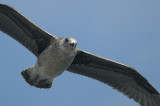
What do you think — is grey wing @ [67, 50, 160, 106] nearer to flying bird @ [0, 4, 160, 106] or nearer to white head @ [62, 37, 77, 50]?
flying bird @ [0, 4, 160, 106]

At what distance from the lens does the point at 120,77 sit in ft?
36.8

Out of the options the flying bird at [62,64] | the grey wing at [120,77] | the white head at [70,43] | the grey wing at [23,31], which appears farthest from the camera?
the grey wing at [120,77]

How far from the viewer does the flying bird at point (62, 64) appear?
984 centimetres

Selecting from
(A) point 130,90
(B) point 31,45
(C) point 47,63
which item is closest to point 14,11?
(B) point 31,45

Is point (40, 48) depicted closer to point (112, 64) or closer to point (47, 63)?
point (47, 63)

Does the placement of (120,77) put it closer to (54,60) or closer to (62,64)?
(62,64)

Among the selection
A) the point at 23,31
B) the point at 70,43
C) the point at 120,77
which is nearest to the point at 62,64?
the point at 70,43

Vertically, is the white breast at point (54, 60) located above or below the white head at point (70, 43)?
below

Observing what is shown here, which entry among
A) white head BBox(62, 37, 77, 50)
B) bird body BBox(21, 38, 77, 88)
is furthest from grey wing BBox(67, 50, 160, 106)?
white head BBox(62, 37, 77, 50)

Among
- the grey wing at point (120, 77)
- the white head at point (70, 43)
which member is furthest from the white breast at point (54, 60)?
the grey wing at point (120, 77)

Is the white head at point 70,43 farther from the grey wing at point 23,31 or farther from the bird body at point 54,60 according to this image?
the grey wing at point 23,31

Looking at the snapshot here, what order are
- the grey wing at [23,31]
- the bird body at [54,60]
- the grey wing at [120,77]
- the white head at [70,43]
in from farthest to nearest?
the grey wing at [120,77] < the grey wing at [23,31] < the bird body at [54,60] < the white head at [70,43]

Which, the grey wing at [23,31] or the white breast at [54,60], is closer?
the white breast at [54,60]

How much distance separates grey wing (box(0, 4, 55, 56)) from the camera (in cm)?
1030
